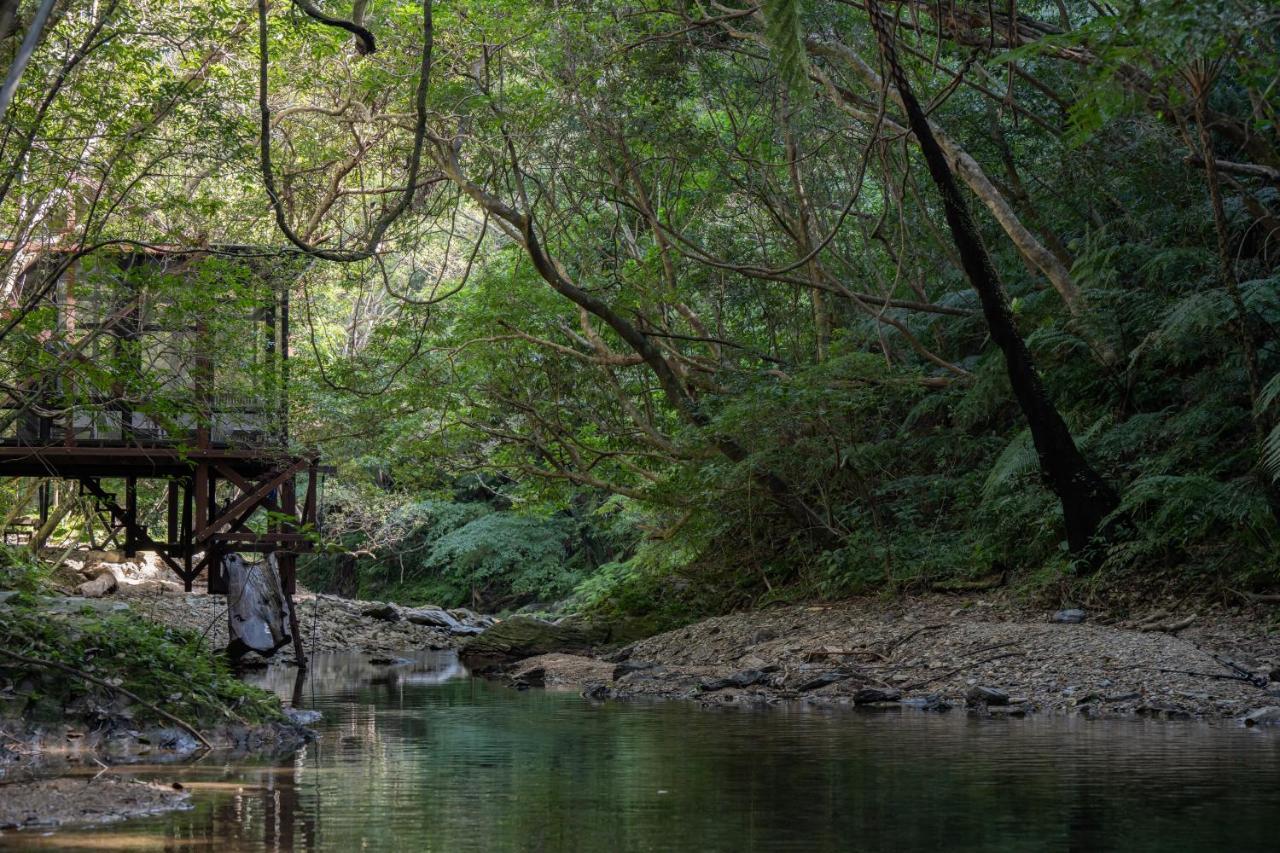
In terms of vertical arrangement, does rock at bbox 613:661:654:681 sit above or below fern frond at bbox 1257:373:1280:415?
below

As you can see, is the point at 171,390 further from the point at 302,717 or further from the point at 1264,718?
the point at 1264,718

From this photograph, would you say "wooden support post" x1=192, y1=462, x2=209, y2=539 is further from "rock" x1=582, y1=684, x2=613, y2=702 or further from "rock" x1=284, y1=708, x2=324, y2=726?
"rock" x1=284, y1=708, x2=324, y2=726

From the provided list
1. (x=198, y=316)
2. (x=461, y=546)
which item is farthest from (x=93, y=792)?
(x=461, y=546)

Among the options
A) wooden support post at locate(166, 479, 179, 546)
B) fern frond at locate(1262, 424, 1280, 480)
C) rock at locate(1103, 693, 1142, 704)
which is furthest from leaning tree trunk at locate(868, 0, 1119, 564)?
wooden support post at locate(166, 479, 179, 546)

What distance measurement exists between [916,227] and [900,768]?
12.6 meters

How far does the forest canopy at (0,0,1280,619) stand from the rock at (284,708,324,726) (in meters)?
2.68

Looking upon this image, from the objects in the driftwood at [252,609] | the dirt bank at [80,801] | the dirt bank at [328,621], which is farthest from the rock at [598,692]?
the dirt bank at [328,621]

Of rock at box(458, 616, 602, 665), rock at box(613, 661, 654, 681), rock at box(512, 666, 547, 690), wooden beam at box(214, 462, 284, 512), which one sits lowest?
rock at box(512, 666, 547, 690)

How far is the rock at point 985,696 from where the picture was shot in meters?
9.55

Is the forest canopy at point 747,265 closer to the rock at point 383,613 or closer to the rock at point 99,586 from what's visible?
the rock at point 383,613

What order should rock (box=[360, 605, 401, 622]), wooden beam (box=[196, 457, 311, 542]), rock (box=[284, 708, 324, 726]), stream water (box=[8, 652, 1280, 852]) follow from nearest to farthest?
stream water (box=[8, 652, 1280, 852])
rock (box=[284, 708, 324, 726])
wooden beam (box=[196, 457, 311, 542])
rock (box=[360, 605, 401, 622])

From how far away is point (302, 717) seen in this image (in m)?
9.70

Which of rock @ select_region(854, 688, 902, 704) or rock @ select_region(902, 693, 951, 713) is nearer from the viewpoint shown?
rock @ select_region(902, 693, 951, 713)

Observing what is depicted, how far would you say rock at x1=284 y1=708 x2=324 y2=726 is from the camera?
8984 mm
